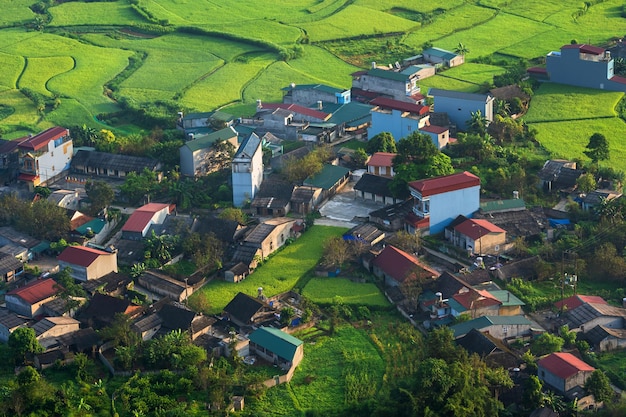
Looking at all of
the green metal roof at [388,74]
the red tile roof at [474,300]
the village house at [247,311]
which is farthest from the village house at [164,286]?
the green metal roof at [388,74]

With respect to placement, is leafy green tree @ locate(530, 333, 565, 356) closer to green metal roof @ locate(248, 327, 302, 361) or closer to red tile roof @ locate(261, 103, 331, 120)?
green metal roof @ locate(248, 327, 302, 361)

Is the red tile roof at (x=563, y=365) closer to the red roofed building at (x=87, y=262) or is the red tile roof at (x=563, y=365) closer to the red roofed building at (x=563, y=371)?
the red roofed building at (x=563, y=371)

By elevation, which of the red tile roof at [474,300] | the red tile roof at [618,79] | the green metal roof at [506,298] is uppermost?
the red tile roof at [474,300]

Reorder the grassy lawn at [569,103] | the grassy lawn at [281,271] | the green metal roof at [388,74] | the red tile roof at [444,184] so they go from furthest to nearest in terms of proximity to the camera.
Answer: the green metal roof at [388,74]
the grassy lawn at [569,103]
the red tile roof at [444,184]
the grassy lawn at [281,271]

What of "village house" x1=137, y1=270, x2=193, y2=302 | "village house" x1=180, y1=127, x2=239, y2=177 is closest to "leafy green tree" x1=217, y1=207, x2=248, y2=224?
"village house" x1=137, y1=270, x2=193, y2=302

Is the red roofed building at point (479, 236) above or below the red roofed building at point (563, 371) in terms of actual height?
below
